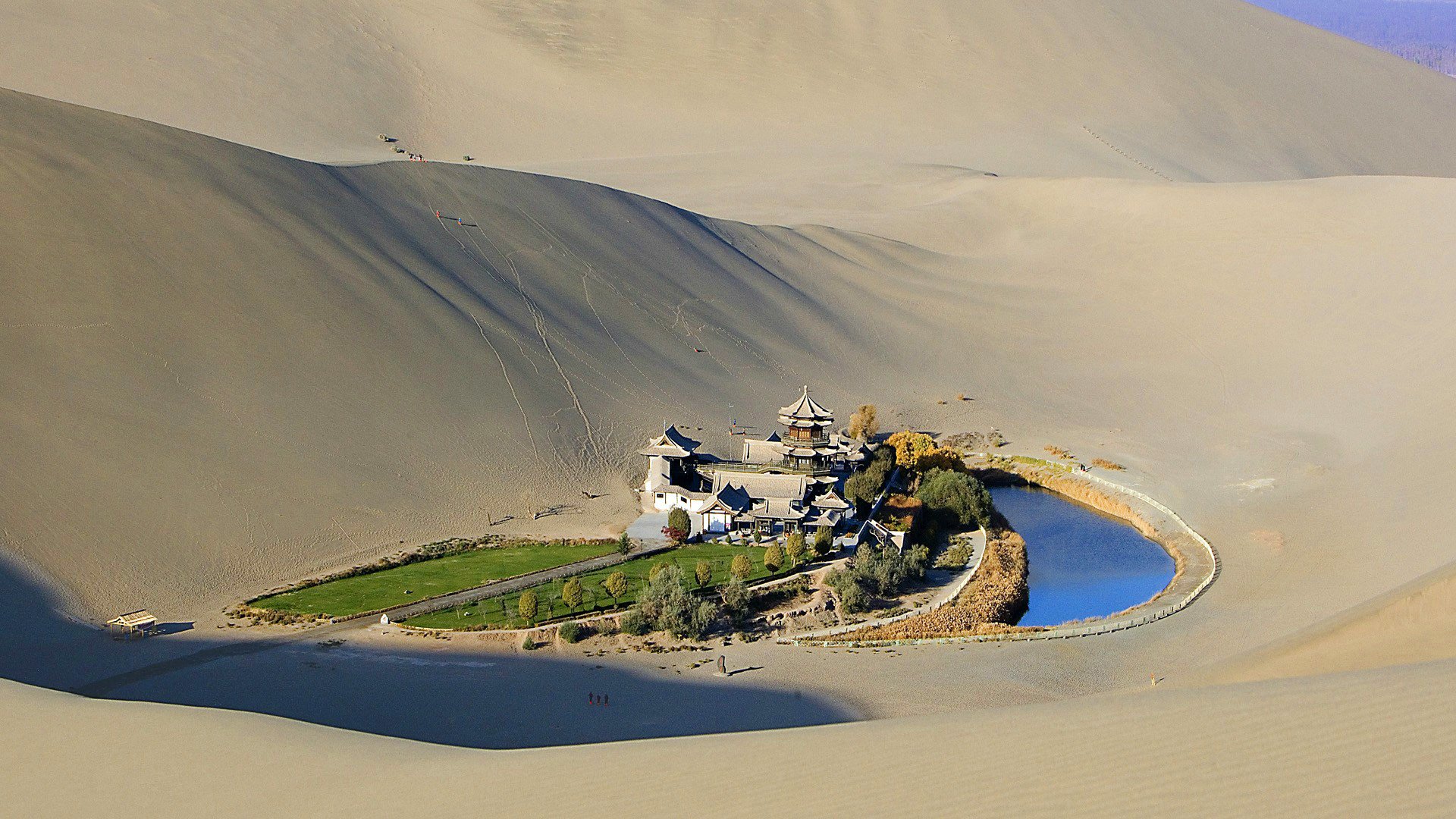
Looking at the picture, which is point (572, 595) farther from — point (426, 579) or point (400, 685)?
point (400, 685)

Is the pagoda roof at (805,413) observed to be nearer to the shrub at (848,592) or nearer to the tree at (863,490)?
the tree at (863,490)

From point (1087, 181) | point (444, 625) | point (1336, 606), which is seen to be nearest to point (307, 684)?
point (444, 625)

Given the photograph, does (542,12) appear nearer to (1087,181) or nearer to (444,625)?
(1087,181)

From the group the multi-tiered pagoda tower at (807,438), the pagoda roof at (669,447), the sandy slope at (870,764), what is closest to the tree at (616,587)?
the pagoda roof at (669,447)

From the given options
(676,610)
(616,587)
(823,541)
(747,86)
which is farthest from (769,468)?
(747,86)

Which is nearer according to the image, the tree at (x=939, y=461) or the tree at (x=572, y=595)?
the tree at (x=572, y=595)
